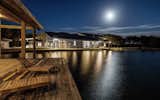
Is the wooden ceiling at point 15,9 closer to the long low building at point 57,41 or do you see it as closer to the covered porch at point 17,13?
the covered porch at point 17,13

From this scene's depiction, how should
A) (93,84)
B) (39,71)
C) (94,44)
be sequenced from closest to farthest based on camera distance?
(39,71), (93,84), (94,44)

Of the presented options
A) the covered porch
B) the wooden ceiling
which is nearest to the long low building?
the covered porch

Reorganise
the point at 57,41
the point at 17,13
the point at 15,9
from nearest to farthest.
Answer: the point at 15,9
the point at 17,13
the point at 57,41

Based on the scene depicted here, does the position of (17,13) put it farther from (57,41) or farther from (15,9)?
(57,41)

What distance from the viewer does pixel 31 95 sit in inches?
137

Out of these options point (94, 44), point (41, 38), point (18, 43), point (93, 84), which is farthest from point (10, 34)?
point (93, 84)

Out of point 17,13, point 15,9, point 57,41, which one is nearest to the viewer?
point 15,9

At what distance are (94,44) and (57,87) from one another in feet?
111

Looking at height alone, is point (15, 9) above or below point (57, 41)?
below

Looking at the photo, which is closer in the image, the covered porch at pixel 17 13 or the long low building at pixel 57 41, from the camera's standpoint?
the covered porch at pixel 17 13

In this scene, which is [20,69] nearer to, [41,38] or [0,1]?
[0,1]

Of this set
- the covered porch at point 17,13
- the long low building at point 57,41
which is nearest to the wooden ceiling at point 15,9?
the covered porch at point 17,13

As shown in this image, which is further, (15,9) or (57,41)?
(57,41)

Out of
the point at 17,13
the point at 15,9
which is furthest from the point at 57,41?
the point at 15,9
